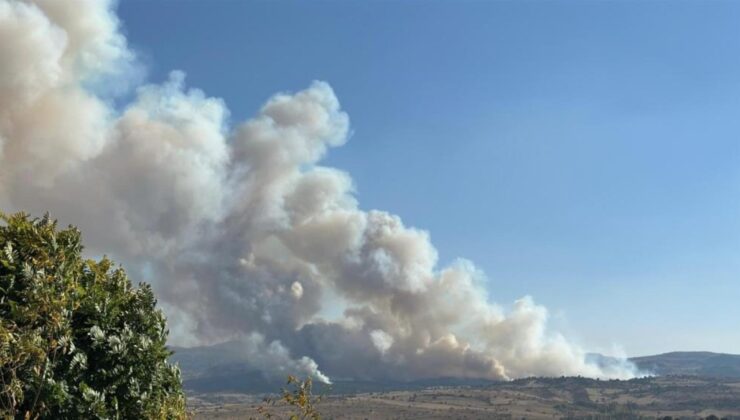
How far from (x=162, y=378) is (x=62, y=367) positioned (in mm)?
5687

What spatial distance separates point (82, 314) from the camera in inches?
1161

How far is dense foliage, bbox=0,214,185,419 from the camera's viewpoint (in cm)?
2288

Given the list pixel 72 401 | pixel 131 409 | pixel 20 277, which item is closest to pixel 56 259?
pixel 20 277

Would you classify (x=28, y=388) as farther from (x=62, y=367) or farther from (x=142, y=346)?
(x=142, y=346)

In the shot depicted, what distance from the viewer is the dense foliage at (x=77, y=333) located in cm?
2288

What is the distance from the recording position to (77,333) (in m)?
29.2

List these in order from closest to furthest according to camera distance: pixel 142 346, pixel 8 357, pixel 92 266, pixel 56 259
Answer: pixel 8 357 < pixel 56 259 < pixel 92 266 < pixel 142 346

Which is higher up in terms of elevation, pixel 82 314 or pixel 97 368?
pixel 82 314

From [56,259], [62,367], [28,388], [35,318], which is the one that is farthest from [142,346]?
[35,318]

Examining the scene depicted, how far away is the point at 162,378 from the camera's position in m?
32.2

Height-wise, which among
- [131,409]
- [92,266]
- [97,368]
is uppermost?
[92,266]

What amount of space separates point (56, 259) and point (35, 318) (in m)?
3.87

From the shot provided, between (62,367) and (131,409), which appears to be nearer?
(62,367)

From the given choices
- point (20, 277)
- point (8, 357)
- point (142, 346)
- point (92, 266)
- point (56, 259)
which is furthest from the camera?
point (142, 346)
